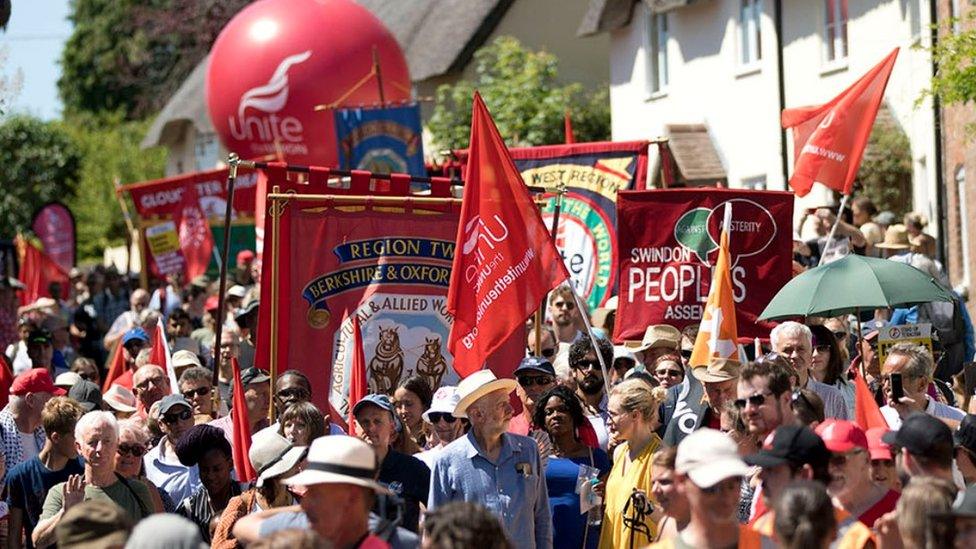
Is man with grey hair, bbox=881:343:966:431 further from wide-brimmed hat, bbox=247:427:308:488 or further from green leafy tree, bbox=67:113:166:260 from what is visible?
green leafy tree, bbox=67:113:166:260

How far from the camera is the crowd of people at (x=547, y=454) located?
22.3 feet

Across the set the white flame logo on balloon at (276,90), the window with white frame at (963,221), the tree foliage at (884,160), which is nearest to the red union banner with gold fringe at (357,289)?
the window with white frame at (963,221)

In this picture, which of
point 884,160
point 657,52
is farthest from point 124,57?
point 884,160

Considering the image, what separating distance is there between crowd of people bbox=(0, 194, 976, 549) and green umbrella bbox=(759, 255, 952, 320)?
0.89ft

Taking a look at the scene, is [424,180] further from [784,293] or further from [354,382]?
[784,293]

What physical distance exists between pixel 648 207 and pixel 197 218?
474 inches

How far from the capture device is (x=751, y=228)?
13328 millimetres

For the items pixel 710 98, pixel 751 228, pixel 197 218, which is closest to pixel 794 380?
pixel 751 228

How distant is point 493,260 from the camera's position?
1148cm

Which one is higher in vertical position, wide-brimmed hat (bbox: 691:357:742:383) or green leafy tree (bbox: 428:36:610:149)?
green leafy tree (bbox: 428:36:610:149)

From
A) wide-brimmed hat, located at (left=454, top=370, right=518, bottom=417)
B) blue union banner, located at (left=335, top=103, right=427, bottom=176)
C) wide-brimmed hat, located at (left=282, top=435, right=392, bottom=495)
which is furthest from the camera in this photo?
blue union banner, located at (left=335, top=103, right=427, bottom=176)

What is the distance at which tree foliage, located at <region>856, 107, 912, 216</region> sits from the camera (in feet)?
81.5

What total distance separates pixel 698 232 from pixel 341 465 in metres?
6.69

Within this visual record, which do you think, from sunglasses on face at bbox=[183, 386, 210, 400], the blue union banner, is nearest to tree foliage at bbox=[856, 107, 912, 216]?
the blue union banner
